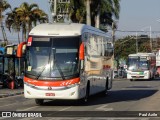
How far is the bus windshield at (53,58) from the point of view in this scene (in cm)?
2144

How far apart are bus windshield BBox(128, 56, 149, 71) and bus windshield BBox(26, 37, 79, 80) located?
38452mm

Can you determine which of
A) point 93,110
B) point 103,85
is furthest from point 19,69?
point 93,110

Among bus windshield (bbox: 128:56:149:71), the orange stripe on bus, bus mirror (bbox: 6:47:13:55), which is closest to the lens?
the orange stripe on bus

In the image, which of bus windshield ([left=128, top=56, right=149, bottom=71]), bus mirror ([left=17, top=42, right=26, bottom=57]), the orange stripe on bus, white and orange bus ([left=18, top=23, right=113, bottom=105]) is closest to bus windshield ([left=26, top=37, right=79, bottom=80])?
white and orange bus ([left=18, top=23, right=113, bottom=105])

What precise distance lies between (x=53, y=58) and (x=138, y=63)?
39.3 m

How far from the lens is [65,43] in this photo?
71.5 ft

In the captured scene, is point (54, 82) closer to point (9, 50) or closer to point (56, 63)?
point (56, 63)

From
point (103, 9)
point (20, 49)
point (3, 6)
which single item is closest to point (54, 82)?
point (20, 49)

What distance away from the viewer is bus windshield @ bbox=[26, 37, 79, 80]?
21.4 metres

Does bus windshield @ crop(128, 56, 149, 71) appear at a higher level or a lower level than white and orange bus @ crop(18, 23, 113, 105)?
lower

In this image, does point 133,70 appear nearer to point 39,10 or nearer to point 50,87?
point 39,10

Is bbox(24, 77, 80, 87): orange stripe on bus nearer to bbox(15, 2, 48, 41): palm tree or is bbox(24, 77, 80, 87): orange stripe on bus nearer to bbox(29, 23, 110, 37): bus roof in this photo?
bbox(29, 23, 110, 37): bus roof

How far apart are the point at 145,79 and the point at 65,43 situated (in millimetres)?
41723

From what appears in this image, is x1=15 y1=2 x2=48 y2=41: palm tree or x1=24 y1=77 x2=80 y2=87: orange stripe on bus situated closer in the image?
x1=24 y1=77 x2=80 y2=87: orange stripe on bus
